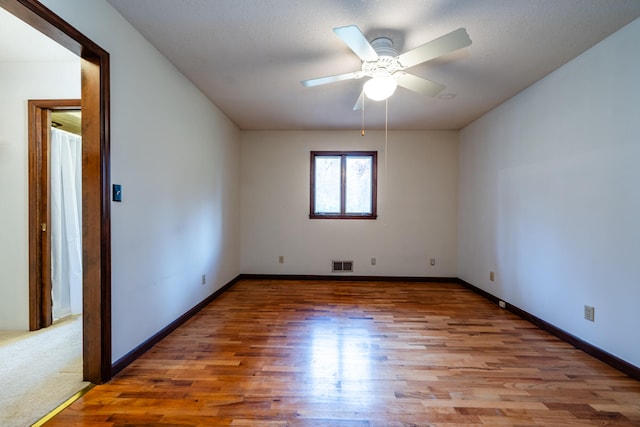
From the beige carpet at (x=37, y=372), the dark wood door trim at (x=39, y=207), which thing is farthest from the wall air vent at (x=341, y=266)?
the dark wood door trim at (x=39, y=207)

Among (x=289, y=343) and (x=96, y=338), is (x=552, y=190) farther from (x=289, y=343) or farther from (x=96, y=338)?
(x=96, y=338)

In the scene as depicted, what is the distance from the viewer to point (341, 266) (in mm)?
4617

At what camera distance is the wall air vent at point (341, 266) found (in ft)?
15.1

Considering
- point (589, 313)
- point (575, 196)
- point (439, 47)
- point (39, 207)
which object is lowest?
point (589, 313)

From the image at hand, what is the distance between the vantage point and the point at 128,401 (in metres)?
1.63

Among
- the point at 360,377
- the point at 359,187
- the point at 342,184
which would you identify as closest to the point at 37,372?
the point at 360,377

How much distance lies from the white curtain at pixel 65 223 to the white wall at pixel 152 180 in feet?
3.84

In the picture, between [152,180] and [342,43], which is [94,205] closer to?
[152,180]

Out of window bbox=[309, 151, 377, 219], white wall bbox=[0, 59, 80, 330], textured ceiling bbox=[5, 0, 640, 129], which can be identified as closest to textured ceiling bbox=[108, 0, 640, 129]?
textured ceiling bbox=[5, 0, 640, 129]

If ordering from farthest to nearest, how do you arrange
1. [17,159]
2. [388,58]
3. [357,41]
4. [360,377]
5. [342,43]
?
[17,159], [342,43], [388,58], [360,377], [357,41]

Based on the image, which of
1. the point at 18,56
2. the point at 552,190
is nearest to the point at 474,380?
the point at 552,190

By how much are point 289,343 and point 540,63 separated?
3.37 meters

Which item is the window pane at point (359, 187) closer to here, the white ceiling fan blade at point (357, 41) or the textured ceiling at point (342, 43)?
the textured ceiling at point (342, 43)

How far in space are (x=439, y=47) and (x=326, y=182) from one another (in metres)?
3.06
